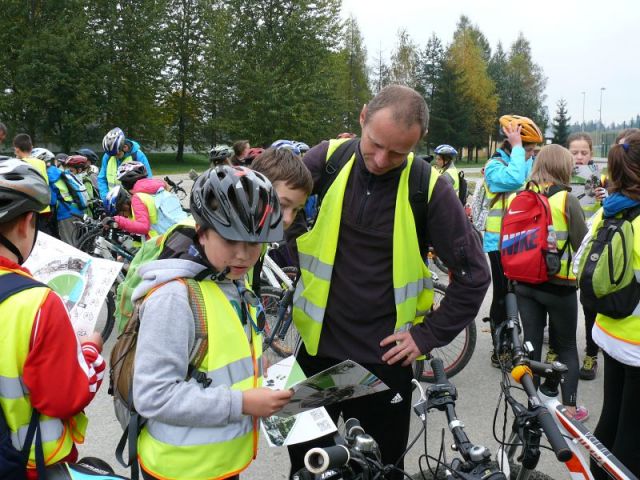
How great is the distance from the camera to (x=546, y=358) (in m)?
5.02

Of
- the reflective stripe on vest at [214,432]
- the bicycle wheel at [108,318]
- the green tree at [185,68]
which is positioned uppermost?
the green tree at [185,68]

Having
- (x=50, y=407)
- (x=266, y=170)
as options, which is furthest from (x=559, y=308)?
(x=50, y=407)

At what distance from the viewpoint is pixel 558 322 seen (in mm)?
3963

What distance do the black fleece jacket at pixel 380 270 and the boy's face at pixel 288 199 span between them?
0.22 meters

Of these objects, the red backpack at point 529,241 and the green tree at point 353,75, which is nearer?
the red backpack at point 529,241

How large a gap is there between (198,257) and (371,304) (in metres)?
0.88

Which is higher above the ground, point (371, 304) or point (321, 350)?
point (371, 304)

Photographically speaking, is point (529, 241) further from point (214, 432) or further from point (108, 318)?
point (108, 318)

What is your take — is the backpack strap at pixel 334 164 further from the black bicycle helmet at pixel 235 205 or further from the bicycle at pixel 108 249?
the bicycle at pixel 108 249

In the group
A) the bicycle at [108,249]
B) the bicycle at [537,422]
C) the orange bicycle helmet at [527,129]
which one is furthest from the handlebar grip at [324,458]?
the orange bicycle helmet at [527,129]

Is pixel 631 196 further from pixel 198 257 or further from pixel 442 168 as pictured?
pixel 442 168

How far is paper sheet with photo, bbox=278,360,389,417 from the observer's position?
178cm

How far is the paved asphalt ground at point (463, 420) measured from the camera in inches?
140

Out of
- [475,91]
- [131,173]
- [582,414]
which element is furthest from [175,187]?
[475,91]
